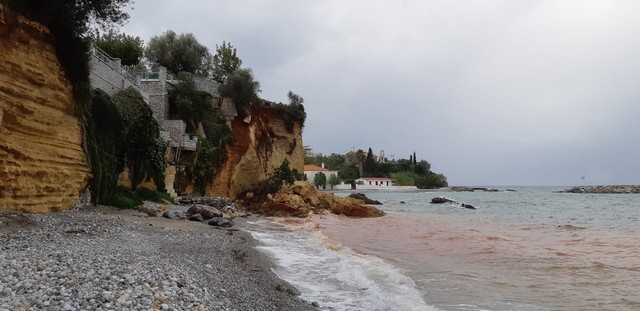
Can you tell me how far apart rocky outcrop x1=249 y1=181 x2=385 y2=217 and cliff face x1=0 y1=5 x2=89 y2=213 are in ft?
56.4

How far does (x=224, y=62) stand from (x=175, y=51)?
5.91 m

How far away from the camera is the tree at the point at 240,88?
36406mm

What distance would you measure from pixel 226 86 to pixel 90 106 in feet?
66.0

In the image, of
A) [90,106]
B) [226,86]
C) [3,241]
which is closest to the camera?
[3,241]

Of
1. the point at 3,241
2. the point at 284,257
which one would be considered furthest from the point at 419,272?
the point at 3,241

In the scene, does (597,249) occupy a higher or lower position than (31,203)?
lower

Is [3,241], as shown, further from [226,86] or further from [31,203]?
[226,86]

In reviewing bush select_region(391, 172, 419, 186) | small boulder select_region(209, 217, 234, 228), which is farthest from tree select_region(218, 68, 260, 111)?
bush select_region(391, 172, 419, 186)

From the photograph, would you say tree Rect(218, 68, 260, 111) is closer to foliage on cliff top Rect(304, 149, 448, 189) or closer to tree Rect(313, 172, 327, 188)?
tree Rect(313, 172, 327, 188)

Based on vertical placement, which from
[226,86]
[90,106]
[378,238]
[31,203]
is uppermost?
[226,86]

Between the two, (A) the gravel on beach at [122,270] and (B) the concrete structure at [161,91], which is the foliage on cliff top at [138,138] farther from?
(A) the gravel on beach at [122,270]

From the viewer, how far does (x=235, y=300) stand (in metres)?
7.03

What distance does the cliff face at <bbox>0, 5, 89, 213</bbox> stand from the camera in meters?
11.6

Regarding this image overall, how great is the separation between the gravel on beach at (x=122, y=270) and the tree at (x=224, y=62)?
33.4 m
